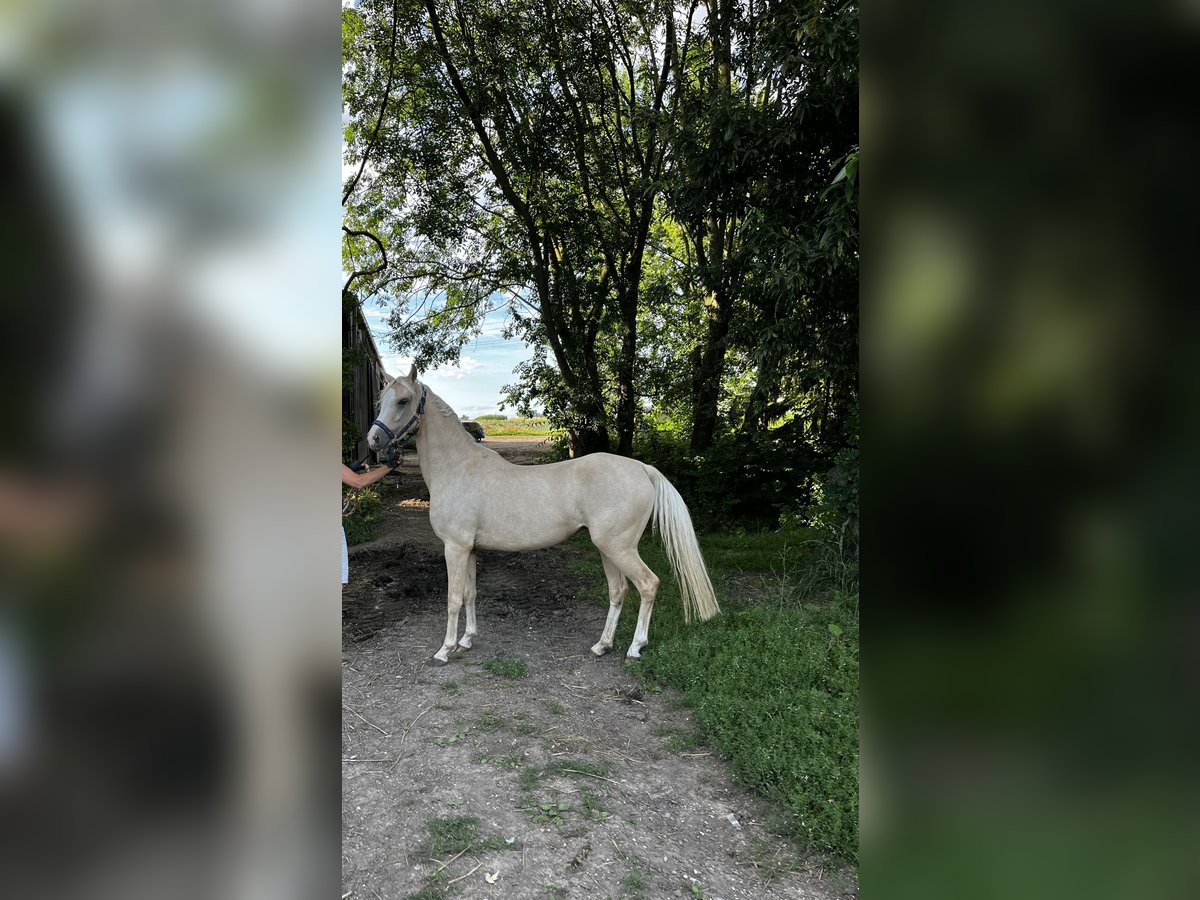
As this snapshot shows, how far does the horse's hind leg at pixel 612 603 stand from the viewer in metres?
4.19

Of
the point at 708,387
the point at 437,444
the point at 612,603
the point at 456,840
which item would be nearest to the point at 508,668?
the point at 612,603

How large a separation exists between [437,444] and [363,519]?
4094 millimetres

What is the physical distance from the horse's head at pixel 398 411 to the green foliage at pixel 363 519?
2.83 m

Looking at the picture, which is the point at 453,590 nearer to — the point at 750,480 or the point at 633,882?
the point at 633,882

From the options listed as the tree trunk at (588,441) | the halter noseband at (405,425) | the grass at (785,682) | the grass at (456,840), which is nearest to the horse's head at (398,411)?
the halter noseband at (405,425)

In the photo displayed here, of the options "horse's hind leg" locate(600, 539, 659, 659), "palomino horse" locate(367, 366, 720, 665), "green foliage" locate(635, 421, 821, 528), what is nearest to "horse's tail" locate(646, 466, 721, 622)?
"palomino horse" locate(367, 366, 720, 665)

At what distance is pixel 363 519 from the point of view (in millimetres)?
7738

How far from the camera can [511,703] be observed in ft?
11.3

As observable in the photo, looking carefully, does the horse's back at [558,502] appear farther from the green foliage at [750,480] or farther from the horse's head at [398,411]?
the green foliage at [750,480]
